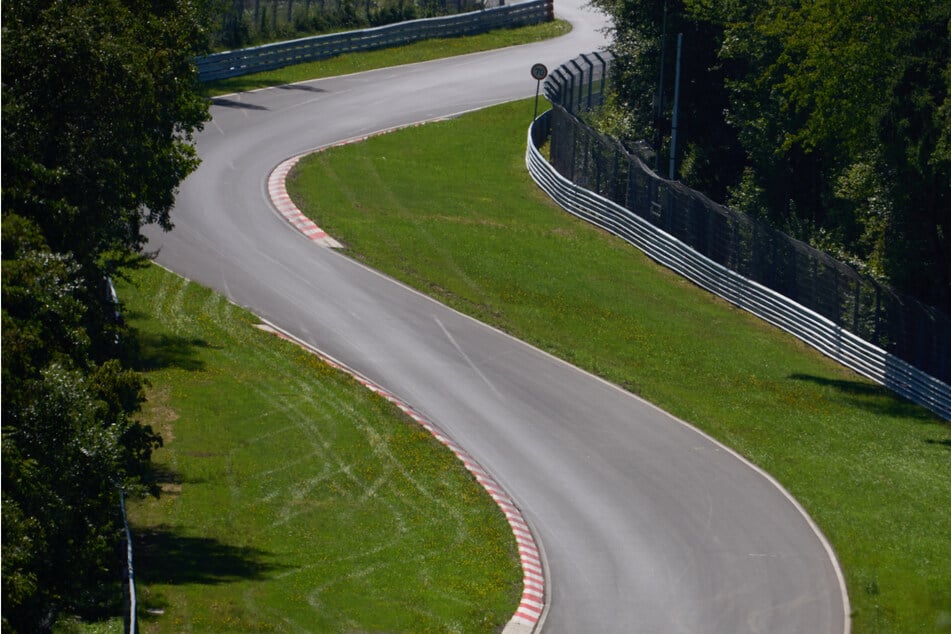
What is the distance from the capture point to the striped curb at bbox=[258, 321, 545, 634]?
20906mm

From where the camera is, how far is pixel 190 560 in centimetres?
2162

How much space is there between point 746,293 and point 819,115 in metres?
6.19

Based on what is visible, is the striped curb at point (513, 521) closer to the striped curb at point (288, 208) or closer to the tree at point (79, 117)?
the striped curb at point (288, 208)

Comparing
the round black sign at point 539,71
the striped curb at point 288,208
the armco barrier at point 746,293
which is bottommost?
the armco barrier at point 746,293

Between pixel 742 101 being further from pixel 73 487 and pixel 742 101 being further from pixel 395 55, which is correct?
pixel 73 487

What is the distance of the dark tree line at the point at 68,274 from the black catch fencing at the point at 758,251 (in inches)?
882

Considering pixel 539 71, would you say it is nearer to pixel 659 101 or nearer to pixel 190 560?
pixel 659 101

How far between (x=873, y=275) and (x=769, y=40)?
10549mm

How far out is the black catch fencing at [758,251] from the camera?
3641 cm

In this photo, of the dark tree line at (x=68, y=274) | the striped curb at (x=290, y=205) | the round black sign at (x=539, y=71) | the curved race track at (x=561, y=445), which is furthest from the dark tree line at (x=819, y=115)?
the dark tree line at (x=68, y=274)

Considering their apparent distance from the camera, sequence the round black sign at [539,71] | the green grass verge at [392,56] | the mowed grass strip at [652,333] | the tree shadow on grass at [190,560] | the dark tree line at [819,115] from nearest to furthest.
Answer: the tree shadow on grass at [190,560] < the mowed grass strip at [652,333] < the dark tree line at [819,115] < the round black sign at [539,71] < the green grass verge at [392,56]

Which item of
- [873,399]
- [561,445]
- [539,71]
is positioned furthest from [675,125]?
[561,445]

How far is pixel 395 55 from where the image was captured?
67125mm

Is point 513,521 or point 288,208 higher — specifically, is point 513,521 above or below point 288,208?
below
